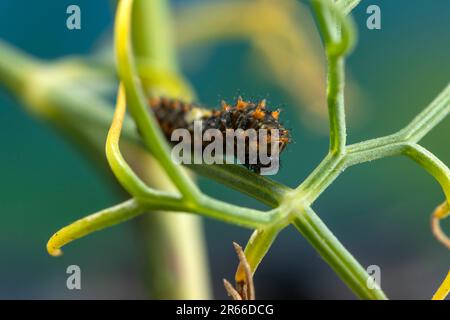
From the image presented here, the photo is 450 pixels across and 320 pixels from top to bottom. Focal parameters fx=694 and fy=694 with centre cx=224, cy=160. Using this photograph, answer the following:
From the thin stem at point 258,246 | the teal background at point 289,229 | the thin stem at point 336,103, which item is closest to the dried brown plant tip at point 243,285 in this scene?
the thin stem at point 258,246

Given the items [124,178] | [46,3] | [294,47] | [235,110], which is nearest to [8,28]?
[46,3]

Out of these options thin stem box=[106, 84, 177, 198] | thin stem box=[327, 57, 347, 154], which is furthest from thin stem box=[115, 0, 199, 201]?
thin stem box=[327, 57, 347, 154]

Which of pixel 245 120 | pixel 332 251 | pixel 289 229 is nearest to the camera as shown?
pixel 332 251

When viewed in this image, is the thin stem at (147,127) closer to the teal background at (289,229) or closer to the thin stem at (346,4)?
the thin stem at (346,4)

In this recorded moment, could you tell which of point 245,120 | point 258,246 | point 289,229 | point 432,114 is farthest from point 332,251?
point 289,229

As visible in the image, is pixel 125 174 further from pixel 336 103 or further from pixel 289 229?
pixel 289 229

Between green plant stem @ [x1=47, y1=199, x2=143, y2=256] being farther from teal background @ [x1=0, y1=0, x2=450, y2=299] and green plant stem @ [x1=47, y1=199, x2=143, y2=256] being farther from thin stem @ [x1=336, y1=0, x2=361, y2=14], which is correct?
teal background @ [x1=0, y1=0, x2=450, y2=299]
